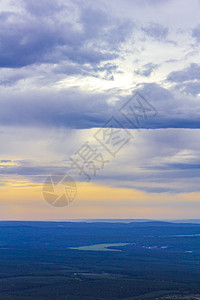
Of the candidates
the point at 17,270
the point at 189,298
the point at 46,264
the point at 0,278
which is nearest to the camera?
the point at 189,298

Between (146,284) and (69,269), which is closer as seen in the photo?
(146,284)

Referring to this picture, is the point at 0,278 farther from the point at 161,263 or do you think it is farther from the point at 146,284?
the point at 161,263

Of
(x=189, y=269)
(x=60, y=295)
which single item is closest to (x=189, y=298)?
(x=60, y=295)

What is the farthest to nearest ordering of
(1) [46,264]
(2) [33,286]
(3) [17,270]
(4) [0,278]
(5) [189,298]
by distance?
1. (1) [46,264]
2. (3) [17,270]
3. (4) [0,278]
4. (2) [33,286]
5. (5) [189,298]

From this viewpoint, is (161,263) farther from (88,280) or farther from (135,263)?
(88,280)

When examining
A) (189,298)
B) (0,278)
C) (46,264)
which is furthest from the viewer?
(46,264)

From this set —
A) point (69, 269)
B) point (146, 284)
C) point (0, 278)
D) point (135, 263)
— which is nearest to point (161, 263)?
point (135, 263)

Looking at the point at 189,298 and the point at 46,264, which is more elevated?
the point at 46,264

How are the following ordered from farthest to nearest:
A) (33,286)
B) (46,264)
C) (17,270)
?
1. (46,264)
2. (17,270)
3. (33,286)

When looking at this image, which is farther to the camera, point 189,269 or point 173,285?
point 189,269
